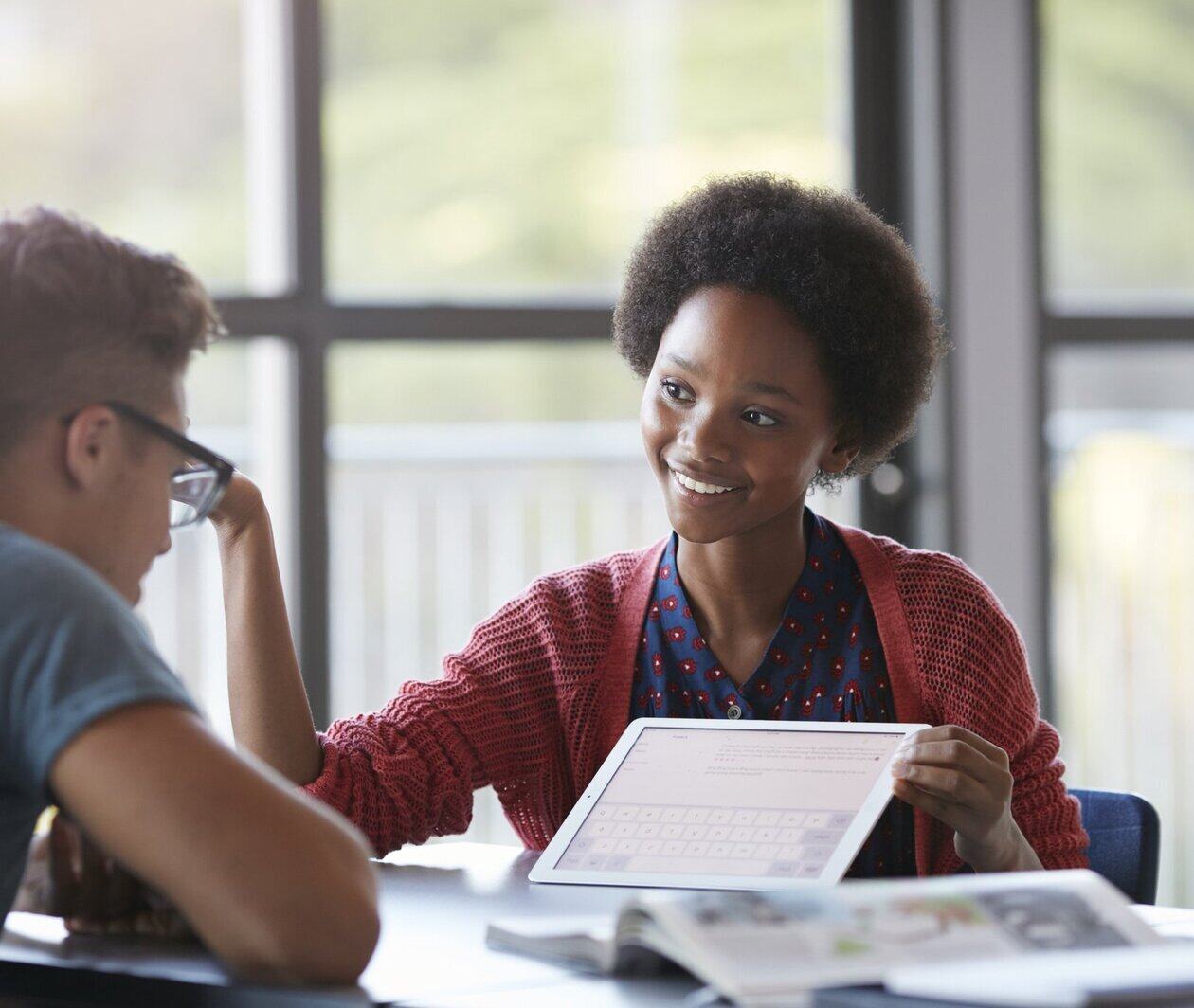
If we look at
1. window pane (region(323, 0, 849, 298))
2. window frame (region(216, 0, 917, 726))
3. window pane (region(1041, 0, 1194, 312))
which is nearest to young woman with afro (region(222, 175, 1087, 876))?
window frame (region(216, 0, 917, 726))

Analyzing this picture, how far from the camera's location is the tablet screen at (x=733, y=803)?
149 centimetres

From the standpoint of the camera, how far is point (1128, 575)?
3986mm

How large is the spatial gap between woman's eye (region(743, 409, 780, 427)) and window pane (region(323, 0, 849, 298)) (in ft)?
5.90

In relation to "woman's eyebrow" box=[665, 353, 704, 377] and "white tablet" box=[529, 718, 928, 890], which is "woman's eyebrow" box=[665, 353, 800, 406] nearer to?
"woman's eyebrow" box=[665, 353, 704, 377]

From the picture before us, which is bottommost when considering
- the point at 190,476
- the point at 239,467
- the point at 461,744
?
the point at 461,744

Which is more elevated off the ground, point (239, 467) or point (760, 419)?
point (760, 419)

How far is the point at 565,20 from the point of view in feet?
12.2

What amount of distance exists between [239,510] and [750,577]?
612mm

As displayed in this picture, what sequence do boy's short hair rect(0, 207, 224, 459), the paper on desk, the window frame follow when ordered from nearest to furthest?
the paper on desk, boy's short hair rect(0, 207, 224, 459), the window frame

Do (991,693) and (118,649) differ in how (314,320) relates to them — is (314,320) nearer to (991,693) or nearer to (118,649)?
(991,693)

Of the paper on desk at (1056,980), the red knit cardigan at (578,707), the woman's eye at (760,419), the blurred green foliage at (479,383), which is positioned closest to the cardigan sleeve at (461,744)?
the red knit cardigan at (578,707)

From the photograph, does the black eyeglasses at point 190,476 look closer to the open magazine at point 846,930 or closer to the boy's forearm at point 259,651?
the boy's forearm at point 259,651

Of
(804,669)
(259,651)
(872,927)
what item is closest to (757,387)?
(804,669)

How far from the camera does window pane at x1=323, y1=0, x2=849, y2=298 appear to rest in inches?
140
